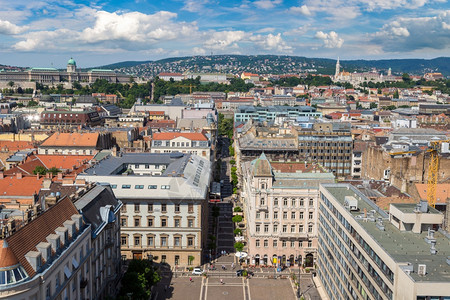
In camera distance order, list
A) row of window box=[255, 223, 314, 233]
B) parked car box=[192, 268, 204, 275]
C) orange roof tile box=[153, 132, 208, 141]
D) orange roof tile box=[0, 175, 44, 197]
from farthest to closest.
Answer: orange roof tile box=[153, 132, 208, 141], orange roof tile box=[0, 175, 44, 197], row of window box=[255, 223, 314, 233], parked car box=[192, 268, 204, 275]

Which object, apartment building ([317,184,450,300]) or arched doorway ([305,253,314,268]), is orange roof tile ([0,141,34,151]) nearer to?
arched doorway ([305,253,314,268])

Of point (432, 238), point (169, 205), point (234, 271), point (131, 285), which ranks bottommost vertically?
point (234, 271)

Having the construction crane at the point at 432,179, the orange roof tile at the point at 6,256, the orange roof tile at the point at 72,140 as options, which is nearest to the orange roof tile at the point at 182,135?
the orange roof tile at the point at 72,140

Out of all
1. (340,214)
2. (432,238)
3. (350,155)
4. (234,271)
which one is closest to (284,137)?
(350,155)

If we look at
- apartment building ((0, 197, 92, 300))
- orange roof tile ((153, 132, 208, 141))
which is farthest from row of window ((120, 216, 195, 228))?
orange roof tile ((153, 132, 208, 141))

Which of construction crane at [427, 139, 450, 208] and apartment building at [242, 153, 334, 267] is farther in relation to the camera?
apartment building at [242, 153, 334, 267]

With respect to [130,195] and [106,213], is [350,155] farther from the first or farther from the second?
[106,213]

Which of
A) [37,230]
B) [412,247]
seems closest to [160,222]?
[37,230]

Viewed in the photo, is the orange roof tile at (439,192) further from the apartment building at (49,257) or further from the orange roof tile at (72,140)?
the orange roof tile at (72,140)
